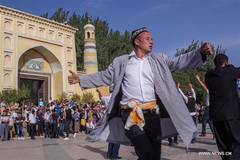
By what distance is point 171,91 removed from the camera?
189 inches

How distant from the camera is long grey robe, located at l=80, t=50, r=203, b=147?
4.68m

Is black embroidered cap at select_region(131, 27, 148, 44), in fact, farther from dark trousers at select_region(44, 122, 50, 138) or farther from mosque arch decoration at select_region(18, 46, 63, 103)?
mosque arch decoration at select_region(18, 46, 63, 103)

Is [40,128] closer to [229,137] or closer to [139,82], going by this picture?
[229,137]

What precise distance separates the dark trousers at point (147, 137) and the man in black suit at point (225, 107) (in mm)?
1782

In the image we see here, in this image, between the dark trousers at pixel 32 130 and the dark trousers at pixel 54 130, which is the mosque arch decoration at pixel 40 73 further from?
the dark trousers at pixel 54 130

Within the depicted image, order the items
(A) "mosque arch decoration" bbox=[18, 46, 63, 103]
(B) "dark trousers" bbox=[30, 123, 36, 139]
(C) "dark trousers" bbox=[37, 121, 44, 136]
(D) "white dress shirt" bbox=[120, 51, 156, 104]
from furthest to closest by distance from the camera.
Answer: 1. (A) "mosque arch decoration" bbox=[18, 46, 63, 103]
2. (C) "dark trousers" bbox=[37, 121, 44, 136]
3. (B) "dark trousers" bbox=[30, 123, 36, 139]
4. (D) "white dress shirt" bbox=[120, 51, 156, 104]

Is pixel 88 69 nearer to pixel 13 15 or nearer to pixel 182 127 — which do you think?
pixel 13 15

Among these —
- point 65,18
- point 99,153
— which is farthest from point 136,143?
point 65,18

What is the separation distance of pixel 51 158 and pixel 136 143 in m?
6.32

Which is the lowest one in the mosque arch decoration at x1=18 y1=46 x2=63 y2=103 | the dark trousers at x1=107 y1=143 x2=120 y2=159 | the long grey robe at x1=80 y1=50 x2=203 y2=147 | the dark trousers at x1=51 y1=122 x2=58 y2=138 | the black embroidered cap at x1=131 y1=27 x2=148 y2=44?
the dark trousers at x1=107 y1=143 x2=120 y2=159

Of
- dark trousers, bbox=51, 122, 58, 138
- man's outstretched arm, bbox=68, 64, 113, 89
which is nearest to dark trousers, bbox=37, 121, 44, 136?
dark trousers, bbox=51, 122, 58, 138

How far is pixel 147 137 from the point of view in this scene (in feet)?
15.7

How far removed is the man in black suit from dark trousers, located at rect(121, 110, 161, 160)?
5.85ft

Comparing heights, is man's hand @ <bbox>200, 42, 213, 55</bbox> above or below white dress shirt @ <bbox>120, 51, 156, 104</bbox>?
above
